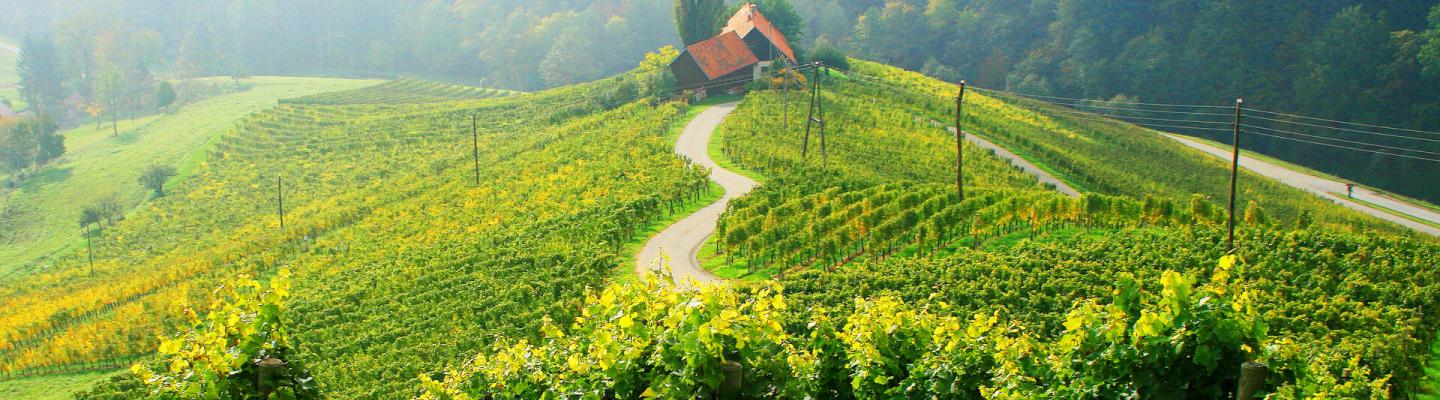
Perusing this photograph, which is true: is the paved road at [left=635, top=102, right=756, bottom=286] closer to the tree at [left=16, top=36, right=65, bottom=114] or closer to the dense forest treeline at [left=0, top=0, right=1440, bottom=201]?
the dense forest treeline at [left=0, top=0, right=1440, bottom=201]

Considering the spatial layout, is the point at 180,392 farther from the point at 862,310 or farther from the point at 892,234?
the point at 892,234

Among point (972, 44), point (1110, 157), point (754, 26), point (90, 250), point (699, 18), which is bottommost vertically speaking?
point (90, 250)

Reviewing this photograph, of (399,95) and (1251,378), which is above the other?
(399,95)

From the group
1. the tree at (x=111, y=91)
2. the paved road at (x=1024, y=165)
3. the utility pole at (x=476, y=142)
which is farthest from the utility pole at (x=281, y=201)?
the tree at (x=111, y=91)

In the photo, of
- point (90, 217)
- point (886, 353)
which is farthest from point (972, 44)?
point (886, 353)

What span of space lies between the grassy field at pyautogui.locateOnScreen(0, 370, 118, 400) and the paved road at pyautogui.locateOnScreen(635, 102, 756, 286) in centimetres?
1684

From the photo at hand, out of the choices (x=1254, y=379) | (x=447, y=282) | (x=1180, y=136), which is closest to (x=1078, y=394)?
(x=1254, y=379)

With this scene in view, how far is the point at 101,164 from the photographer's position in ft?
257

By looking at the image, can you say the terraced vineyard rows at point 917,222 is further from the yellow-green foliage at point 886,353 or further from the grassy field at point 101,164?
the grassy field at point 101,164

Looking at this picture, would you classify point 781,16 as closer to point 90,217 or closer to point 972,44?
point 972,44

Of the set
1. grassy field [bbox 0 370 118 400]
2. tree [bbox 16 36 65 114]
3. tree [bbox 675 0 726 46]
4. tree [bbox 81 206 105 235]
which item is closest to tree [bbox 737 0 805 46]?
tree [bbox 675 0 726 46]

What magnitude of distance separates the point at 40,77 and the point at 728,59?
91.9 metres

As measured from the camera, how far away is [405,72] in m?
130

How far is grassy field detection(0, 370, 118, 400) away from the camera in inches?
1148
